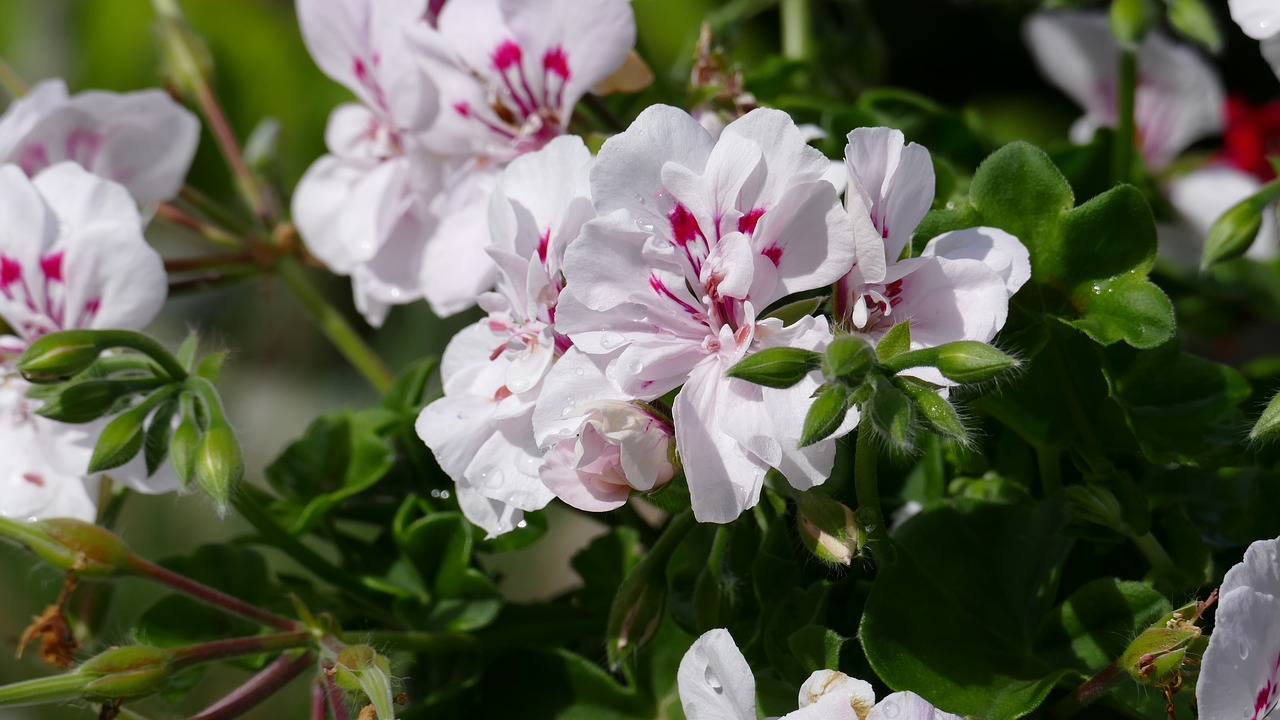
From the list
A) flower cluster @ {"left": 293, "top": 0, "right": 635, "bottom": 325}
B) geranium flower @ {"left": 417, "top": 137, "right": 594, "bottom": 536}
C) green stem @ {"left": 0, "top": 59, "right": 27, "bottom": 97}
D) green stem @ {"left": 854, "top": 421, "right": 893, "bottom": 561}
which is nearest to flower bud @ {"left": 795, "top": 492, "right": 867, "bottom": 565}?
green stem @ {"left": 854, "top": 421, "right": 893, "bottom": 561}

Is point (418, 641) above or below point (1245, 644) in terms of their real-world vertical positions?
below

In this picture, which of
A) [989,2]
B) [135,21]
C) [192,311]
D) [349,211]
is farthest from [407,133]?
[192,311]

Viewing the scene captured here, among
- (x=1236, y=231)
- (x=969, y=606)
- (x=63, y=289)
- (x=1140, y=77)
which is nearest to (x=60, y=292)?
(x=63, y=289)

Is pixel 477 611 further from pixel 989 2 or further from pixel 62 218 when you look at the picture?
pixel 989 2

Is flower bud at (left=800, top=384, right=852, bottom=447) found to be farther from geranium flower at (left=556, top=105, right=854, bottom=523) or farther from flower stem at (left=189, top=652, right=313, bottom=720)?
flower stem at (left=189, top=652, right=313, bottom=720)

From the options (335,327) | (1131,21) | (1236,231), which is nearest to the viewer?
(1236,231)

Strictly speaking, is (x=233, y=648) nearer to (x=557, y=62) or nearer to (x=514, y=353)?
(x=514, y=353)
